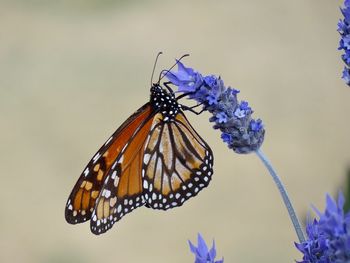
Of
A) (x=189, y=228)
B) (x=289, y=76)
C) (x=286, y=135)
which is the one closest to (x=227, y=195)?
(x=189, y=228)

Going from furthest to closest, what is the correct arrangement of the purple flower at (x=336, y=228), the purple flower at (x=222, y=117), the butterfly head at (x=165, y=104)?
the butterfly head at (x=165, y=104) < the purple flower at (x=222, y=117) < the purple flower at (x=336, y=228)

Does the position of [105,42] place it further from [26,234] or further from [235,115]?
[235,115]

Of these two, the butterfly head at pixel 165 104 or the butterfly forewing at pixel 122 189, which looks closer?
the butterfly forewing at pixel 122 189

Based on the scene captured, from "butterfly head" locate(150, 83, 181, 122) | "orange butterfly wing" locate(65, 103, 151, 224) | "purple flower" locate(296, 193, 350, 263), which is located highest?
"butterfly head" locate(150, 83, 181, 122)

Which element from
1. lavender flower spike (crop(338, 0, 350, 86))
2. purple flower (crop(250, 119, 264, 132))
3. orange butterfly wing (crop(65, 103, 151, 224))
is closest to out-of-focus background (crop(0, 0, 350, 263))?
orange butterfly wing (crop(65, 103, 151, 224))

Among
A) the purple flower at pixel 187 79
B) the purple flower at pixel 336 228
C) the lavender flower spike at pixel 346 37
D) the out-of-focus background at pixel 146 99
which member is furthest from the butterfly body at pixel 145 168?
Answer: the out-of-focus background at pixel 146 99

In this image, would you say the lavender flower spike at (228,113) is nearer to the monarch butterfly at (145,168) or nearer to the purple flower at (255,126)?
the purple flower at (255,126)

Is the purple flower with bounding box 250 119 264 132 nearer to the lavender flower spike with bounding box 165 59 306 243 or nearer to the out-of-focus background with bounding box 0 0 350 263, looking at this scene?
the lavender flower spike with bounding box 165 59 306 243

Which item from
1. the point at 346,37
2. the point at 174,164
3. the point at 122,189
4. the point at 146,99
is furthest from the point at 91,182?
the point at 146,99
